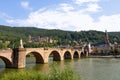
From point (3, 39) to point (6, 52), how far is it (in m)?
111

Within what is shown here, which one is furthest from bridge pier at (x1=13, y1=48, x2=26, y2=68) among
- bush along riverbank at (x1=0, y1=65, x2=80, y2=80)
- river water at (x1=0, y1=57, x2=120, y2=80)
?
bush along riverbank at (x1=0, y1=65, x2=80, y2=80)

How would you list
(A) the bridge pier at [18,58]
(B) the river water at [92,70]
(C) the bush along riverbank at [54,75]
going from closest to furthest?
(C) the bush along riverbank at [54,75] < (B) the river water at [92,70] < (A) the bridge pier at [18,58]

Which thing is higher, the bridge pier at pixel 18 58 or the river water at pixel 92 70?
the bridge pier at pixel 18 58

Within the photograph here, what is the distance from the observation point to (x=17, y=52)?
47250 mm

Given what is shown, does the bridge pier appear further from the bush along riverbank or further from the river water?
the bush along riverbank

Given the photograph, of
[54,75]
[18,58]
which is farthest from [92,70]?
[54,75]

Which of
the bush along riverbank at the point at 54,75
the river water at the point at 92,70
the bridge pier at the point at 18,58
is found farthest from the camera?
the bridge pier at the point at 18,58

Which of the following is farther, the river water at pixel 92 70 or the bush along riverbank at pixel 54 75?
the river water at pixel 92 70

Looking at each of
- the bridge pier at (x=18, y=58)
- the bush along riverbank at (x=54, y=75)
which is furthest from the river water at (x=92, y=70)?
the bush along riverbank at (x=54, y=75)

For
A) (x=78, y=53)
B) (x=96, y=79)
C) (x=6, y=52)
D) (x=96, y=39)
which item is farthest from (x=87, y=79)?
(x=96, y=39)

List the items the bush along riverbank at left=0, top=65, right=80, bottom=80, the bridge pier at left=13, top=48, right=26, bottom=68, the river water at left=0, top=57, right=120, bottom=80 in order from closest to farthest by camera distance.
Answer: the bush along riverbank at left=0, top=65, right=80, bottom=80, the river water at left=0, top=57, right=120, bottom=80, the bridge pier at left=13, top=48, right=26, bottom=68

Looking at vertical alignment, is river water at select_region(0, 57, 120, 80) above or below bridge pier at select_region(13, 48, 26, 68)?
below

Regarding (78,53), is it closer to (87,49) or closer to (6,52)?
(87,49)

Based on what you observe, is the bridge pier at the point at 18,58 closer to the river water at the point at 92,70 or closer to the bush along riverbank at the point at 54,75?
the river water at the point at 92,70
